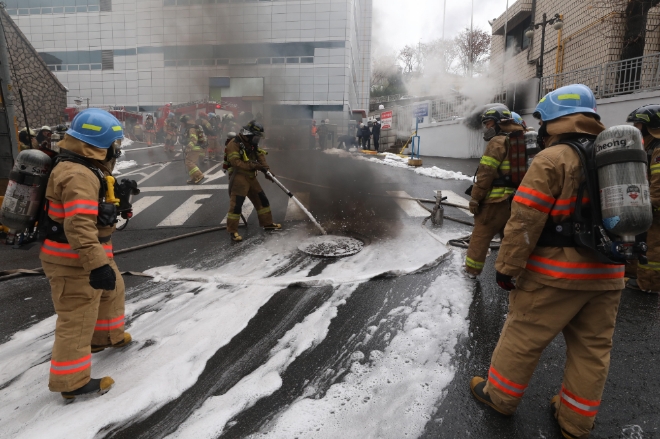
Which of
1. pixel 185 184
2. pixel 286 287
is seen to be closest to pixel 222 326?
pixel 286 287

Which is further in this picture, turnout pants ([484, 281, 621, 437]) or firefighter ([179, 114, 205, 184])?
firefighter ([179, 114, 205, 184])

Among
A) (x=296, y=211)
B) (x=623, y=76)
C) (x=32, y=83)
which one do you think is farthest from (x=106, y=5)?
(x=623, y=76)

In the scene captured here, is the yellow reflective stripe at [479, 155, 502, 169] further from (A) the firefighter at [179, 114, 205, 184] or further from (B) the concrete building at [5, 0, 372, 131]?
(B) the concrete building at [5, 0, 372, 131]

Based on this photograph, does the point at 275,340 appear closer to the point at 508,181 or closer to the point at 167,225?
the point at 508,181

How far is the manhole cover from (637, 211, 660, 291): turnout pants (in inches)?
121

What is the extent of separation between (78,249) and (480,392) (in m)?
2.50

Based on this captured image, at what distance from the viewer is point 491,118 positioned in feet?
12.9

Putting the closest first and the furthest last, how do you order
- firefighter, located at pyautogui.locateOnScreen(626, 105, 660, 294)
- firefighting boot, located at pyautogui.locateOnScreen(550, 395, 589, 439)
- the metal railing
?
firefighting boot, located at pyautogui.locateOnScreen(550, 395, 589, 439) → firefighter, located at pyautogui.locateOnScreen(626, 105, 660, 294) → the metal railing

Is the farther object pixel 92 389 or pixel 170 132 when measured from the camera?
pixel 170 132

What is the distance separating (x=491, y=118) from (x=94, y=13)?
36.1 metres

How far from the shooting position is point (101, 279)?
2.35 metres

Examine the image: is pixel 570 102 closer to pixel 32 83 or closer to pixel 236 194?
pixel 236 194

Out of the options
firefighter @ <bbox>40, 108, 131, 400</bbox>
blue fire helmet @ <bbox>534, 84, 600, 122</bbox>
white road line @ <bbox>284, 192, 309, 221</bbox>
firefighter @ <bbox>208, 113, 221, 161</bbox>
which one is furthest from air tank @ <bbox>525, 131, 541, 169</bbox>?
firefighter @ <bbox>208, 113, 221, 161</bbox>

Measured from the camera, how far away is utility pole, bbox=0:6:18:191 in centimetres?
649
